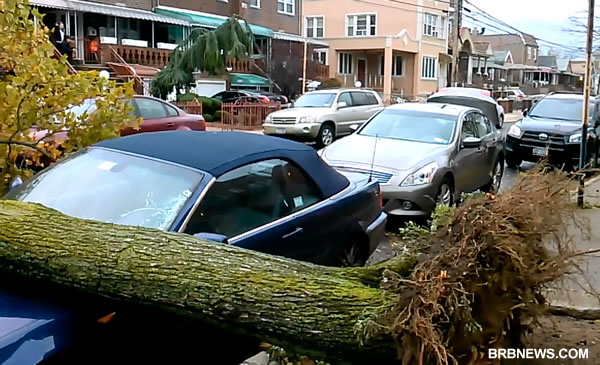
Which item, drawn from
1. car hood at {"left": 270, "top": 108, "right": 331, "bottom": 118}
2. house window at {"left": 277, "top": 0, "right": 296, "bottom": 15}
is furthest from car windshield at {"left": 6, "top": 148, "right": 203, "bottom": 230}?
house window at {"left": 277, "top": 0, "right": 296, "bottom": 15}

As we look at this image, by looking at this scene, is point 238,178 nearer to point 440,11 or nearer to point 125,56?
point 125,56

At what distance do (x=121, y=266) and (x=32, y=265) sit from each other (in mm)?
511

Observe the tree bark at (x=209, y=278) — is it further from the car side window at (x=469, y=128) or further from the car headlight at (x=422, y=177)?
the car side window at (x=469, y=128)

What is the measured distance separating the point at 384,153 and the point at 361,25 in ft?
134

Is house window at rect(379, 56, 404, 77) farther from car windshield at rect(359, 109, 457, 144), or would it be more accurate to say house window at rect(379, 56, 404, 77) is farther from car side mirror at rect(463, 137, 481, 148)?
car side mirror at rect(463, 137, 481, 148)

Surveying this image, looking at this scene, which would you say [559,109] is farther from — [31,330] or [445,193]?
[31,330]

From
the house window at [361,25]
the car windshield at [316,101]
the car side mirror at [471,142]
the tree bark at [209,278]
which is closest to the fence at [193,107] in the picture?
the car windshield at [316,101]

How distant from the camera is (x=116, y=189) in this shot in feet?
13.7

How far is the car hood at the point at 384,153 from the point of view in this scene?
851 centimetres

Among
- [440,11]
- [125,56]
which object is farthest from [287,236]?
[440,11]

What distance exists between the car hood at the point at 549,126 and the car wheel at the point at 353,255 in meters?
10.0

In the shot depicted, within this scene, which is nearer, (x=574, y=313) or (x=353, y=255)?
(x=574, y=313)

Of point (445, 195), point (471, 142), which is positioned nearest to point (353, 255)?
point (445, 195)

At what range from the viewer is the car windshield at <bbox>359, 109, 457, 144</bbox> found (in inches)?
379
